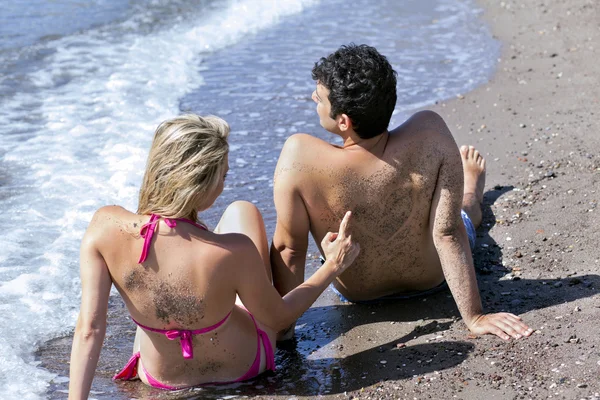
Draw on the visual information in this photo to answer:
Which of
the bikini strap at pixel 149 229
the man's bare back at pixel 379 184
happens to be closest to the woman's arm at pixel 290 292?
the man's bare back at pixel 379 184

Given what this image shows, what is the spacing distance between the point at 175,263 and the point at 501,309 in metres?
1.70

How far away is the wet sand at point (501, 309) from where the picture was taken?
3.42 meters

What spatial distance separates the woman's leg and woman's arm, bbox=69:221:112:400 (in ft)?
2.87

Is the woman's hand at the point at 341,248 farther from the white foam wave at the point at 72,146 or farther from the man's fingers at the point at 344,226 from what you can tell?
the white foam wave at the point at 72,146

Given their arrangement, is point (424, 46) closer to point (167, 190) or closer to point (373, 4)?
point (373, 4)

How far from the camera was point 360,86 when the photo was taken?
354 centimetres

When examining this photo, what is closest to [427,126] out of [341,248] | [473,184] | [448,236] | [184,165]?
[448,236]

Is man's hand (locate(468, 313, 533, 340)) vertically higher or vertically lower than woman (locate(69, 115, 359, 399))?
lower

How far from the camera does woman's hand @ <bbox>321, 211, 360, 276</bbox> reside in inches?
141

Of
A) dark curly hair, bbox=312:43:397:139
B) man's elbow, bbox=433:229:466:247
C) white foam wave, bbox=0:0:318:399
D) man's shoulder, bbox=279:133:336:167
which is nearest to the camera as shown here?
dark curly hair, bbox=312:43:397:139

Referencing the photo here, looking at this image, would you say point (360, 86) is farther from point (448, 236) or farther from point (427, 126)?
point (448, 236)

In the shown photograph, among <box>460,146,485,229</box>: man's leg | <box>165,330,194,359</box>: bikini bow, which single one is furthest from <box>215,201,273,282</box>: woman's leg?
<box>460,146,485,229</box>: man's leg

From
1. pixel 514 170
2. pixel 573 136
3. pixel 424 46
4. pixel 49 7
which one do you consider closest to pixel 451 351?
pixel 514 170

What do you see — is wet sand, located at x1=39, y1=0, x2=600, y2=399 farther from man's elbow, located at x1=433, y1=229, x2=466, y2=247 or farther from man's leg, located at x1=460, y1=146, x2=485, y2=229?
man's elbow, located at x1=433, y1=229, x2=466, y2=247
